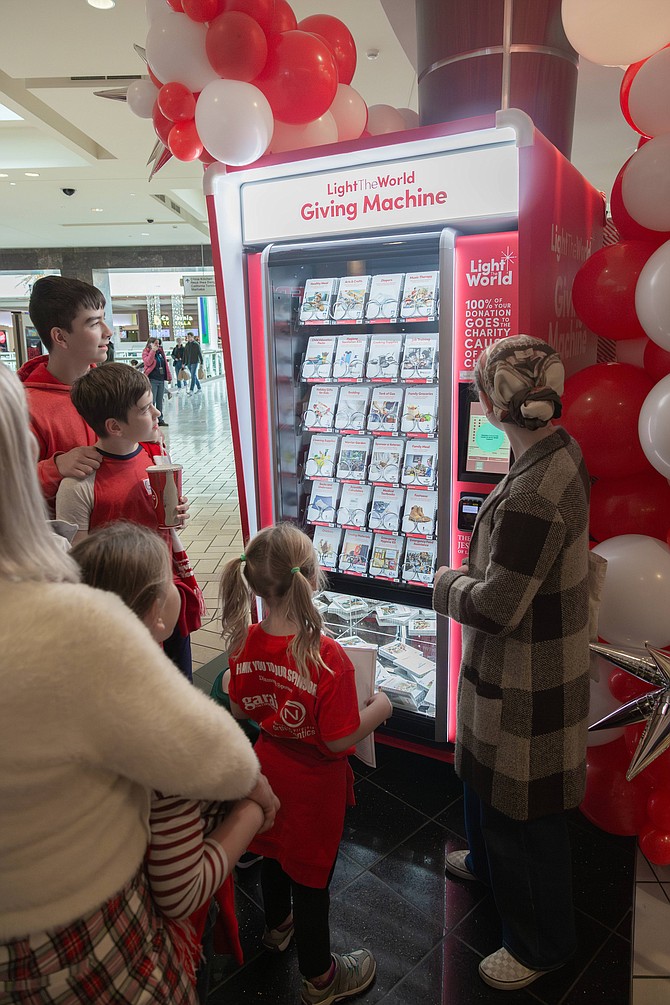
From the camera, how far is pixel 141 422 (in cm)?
212

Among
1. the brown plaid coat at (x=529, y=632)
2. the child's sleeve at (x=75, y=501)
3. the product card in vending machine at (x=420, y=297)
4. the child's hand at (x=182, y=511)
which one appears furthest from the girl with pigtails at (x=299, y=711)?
the product card in vending machine at (x=420, y=297)

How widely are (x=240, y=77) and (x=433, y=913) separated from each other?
2960 mm

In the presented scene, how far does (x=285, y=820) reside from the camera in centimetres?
172

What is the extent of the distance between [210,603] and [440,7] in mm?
3698

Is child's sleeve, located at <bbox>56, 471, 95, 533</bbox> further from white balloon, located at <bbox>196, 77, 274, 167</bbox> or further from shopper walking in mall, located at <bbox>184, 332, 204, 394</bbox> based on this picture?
shopper walking in mall, located at <bbox>184, 332, 204, 394</bbox>

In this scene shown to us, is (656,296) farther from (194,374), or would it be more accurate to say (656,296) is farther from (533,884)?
(194,374)

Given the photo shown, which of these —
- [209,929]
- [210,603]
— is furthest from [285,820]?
[210,603]

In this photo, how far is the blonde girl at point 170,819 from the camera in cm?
103

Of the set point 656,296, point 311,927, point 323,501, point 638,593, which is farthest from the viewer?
point 323,501

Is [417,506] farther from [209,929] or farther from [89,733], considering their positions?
[89,733]

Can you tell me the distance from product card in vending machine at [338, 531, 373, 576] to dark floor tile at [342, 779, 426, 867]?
0.90 m

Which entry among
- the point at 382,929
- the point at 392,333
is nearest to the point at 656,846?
the point at 382,929

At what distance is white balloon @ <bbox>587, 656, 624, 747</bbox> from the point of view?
234 cm

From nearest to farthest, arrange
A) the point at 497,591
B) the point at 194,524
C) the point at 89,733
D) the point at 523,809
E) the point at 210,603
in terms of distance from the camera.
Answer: the point at 89,733
the point at 497,591
the point at 523,809
the point at 210,603
the point at 194,524
